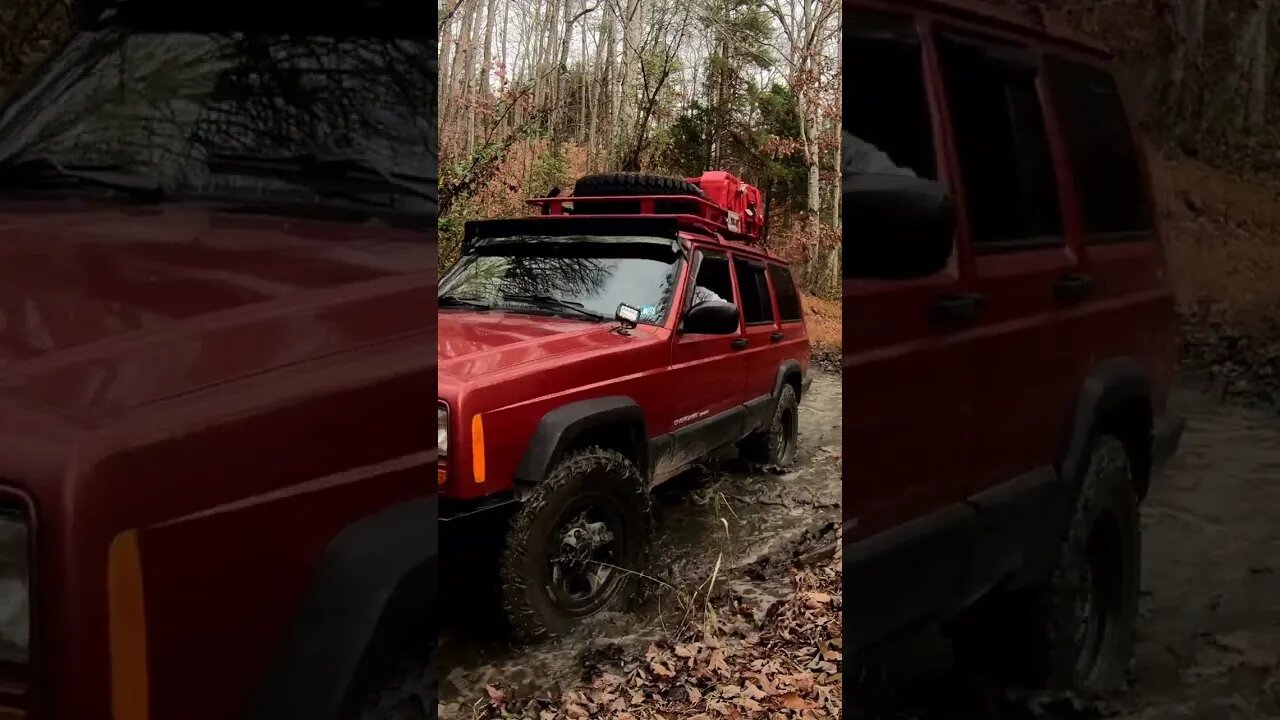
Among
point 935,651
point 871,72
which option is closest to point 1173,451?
point 935,651

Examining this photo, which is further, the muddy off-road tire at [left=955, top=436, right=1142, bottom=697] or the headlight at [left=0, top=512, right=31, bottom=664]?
the muddy off-road tire at [left=955, top=436, right=1142, bottom=697]

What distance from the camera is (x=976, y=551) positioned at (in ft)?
4.72

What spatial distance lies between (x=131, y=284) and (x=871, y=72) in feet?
4.45

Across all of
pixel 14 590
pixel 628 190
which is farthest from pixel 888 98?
pixel 14 590

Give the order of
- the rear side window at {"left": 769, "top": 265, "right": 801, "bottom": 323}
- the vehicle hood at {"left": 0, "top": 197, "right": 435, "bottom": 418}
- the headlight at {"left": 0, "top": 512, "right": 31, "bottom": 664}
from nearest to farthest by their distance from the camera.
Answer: the headlight at {"left": 0, "top": 512, "right": 31, "bottom": 664} < the vehicle hood at {"left": 0, "top": 197, "right": 435, "bottom": 418} < the rear side window at {"left": 769, "top": 265, "right": 801, "bottom": 323}

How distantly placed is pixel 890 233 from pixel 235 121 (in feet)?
4.23

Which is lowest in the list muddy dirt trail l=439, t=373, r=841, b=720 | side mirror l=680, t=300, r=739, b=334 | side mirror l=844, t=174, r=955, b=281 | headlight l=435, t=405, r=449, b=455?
muddy dirt trail l=439, t=373, r=841, b=720

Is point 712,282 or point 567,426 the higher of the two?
point 712,282

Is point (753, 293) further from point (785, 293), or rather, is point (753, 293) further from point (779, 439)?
point (779, 439)

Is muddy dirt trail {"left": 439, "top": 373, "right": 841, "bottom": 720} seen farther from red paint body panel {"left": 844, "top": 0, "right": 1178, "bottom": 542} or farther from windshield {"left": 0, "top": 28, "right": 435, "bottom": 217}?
windshield {"left": 0, "top": 28, "right": 435, "bottom": 217}

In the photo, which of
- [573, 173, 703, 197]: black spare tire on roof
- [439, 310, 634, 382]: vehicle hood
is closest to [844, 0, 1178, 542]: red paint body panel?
[573, 173, 703, 197]: black spare tire on roof

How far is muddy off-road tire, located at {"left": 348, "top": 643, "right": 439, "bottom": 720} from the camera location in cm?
134

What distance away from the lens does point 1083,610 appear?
1.46 meters

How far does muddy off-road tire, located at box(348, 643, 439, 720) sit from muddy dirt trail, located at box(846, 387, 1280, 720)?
0.82 meters
